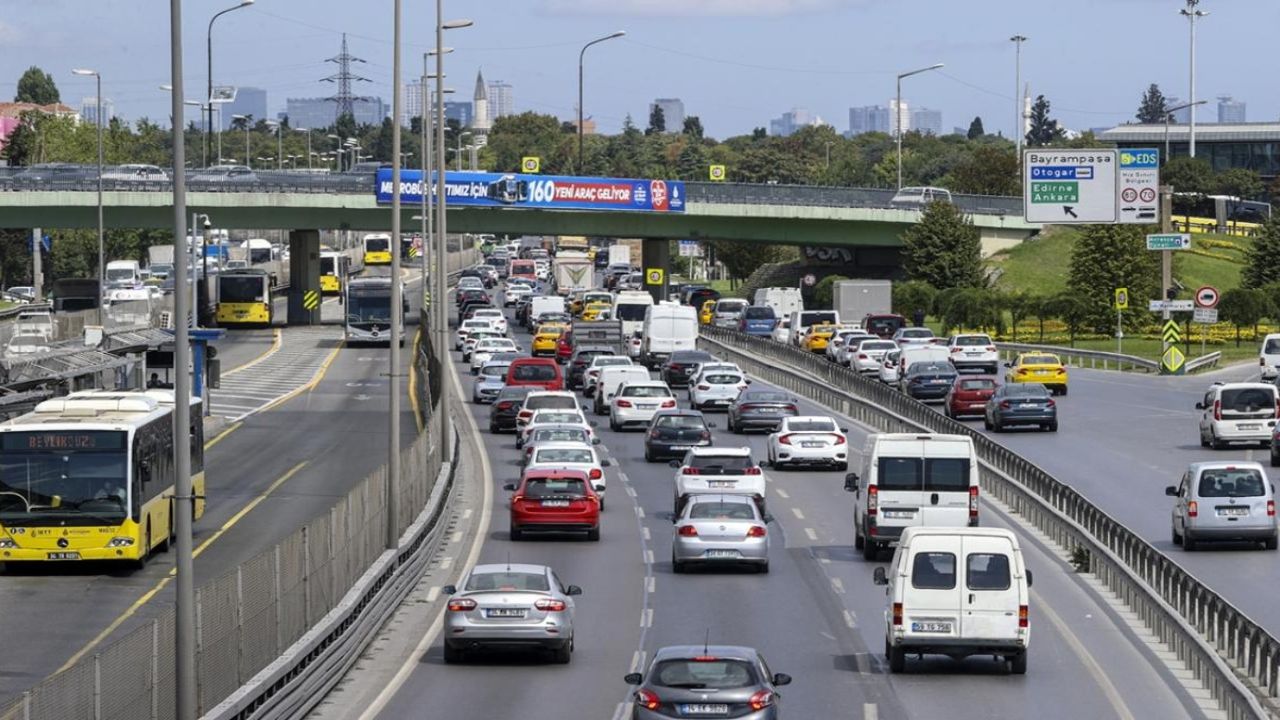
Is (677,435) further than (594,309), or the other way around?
(594,309)

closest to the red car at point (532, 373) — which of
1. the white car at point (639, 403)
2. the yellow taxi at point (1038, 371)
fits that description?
the white car at point (639, 403)

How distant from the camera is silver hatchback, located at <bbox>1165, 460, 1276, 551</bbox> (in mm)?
37094

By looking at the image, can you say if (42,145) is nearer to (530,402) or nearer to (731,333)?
(731,333)

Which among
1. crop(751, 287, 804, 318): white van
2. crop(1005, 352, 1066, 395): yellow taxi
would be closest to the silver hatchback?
crop(1005, 352, 1066, 395): yellow taxi

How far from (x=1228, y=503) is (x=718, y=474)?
9.48m

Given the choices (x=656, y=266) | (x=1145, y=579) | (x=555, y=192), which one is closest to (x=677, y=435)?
(x=1145, y=579)

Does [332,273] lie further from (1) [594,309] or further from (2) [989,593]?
(2) [989,593]

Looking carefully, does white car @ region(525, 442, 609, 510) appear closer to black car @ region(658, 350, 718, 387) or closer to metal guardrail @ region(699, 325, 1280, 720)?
metal guardrail @ region(699, 325, 1280, 720)

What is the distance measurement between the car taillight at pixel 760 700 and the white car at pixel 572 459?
75.0ft

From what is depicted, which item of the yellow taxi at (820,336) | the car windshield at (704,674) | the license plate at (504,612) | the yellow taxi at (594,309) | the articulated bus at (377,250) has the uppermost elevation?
the articulated bus at (377,250)

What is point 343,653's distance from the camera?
25375 millimetres

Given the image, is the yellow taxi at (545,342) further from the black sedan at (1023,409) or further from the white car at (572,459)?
the white car at (572,459)

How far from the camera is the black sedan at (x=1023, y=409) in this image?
192ft

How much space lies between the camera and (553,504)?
3875 centimetres
